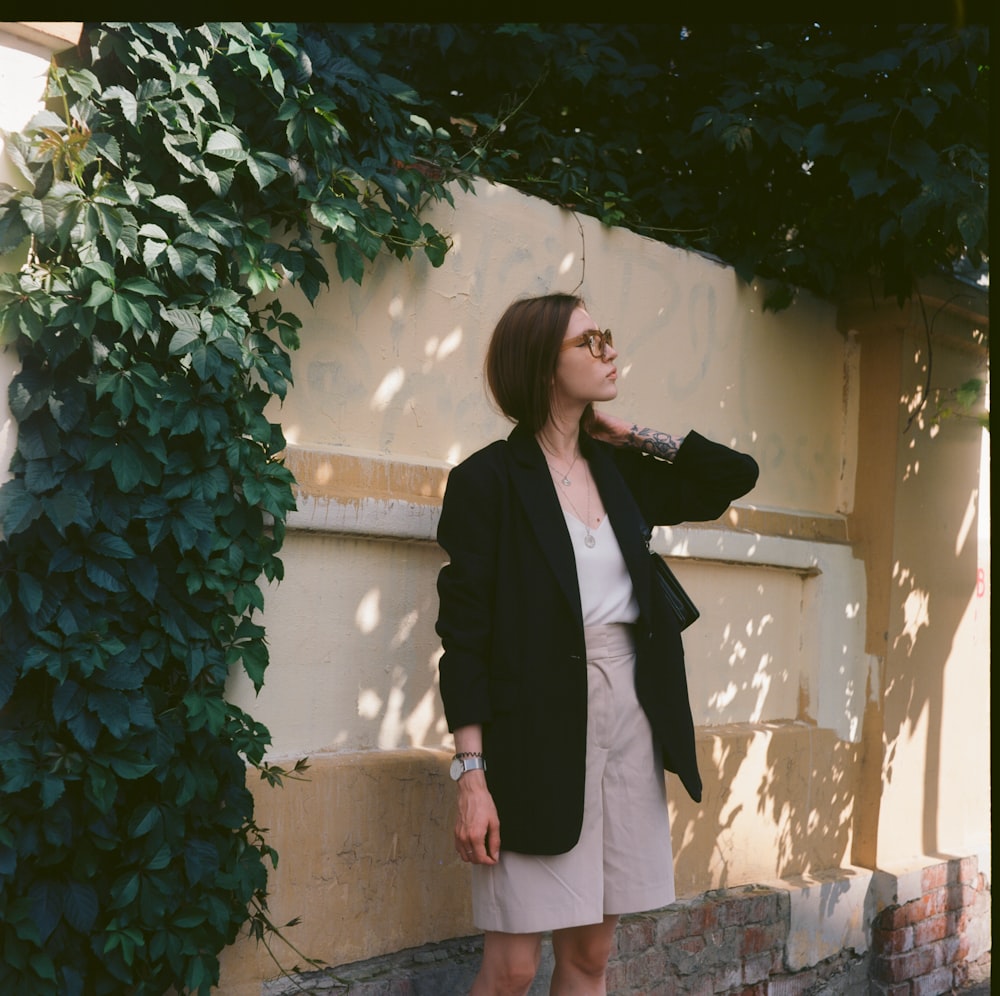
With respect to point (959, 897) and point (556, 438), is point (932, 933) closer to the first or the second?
point (959, 897)

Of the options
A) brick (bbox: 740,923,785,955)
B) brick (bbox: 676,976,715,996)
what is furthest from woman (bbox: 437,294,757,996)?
brick (bbox: 740,923,785,955)

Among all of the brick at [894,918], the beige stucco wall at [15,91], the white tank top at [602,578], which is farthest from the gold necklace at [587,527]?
the brick at [894,918]

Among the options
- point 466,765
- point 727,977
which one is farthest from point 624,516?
point 727,977

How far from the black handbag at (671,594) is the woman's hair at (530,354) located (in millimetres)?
418

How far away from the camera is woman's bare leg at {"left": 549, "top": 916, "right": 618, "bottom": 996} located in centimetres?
276

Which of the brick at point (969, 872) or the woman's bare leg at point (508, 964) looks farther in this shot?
the brick at point (969, 872)

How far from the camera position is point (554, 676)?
264cm

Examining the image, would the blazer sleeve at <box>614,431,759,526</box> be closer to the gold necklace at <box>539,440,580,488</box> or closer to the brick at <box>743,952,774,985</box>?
the gold necklace at <box>539,440,580,488</box>

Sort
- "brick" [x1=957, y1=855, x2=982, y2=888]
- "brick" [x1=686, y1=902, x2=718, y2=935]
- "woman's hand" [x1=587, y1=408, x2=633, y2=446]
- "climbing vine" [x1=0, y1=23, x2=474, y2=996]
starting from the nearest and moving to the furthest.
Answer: "climbing vine" [x1=0, y1=23, x2=474, y2=996] < "woman's hand" [x1=587, y1=408, x2=633, y2=446] < "brick" [x1=686, y1=902, x2=718, y2=935] < "brick" [x1=957, y1=855, x2=982, y2=888]

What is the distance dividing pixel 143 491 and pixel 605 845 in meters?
1.27

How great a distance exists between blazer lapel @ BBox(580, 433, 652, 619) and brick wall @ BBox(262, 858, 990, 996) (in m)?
1.23

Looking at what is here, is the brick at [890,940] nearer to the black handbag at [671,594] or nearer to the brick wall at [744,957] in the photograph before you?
the brick wall at [744,957]

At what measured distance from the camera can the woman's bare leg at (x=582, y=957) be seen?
2762 millimetres

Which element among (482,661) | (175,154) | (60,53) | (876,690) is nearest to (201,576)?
(482,661)
